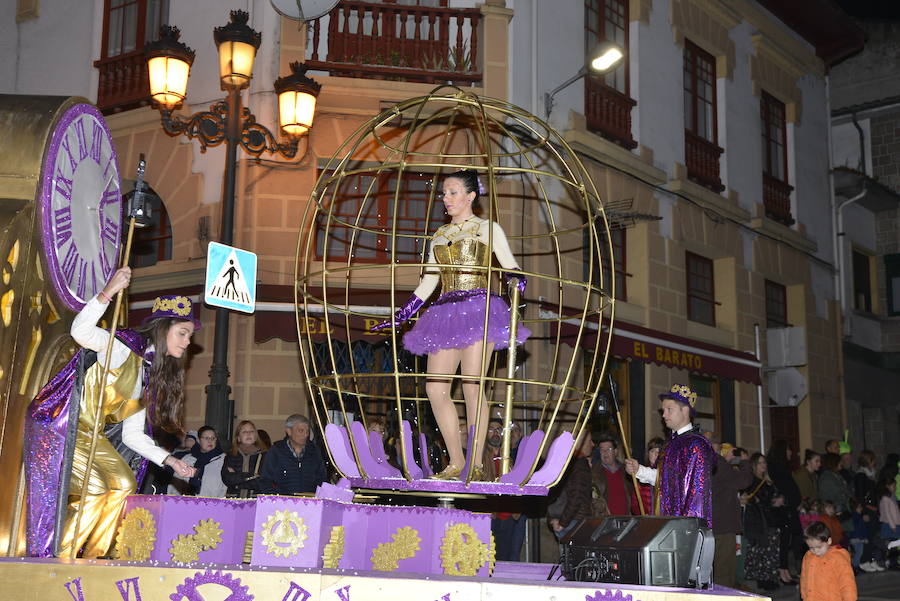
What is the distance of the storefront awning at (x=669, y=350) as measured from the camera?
12188mm

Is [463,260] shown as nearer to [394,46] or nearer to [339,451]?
[339,451]

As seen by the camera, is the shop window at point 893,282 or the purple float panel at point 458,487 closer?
the purple float panel at point 458,487

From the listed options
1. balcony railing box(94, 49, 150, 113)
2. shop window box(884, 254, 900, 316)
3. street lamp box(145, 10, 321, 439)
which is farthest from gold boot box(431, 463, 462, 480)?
shop window box(884, 254, 900, 316)

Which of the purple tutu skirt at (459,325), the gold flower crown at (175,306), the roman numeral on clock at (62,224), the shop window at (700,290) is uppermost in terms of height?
the shop window at (700,290)

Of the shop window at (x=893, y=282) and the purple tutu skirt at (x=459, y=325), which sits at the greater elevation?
the shop window at (x=893, y=282)

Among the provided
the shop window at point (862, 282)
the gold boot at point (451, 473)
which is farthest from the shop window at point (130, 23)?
the shop window at point (862, 282)

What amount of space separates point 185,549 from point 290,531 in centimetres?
54

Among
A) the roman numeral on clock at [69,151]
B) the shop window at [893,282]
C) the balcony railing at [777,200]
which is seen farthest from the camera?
the shop window at [893,282]

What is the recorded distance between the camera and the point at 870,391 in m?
20.0

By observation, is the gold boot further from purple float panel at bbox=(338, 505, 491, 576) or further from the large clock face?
the large clock face

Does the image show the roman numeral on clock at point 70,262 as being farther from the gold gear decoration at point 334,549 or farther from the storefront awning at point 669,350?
the storefront awning at point 669,350

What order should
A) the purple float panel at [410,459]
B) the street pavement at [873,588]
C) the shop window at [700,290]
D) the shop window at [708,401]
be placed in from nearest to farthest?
the purple float panel at [410,459] < the street pavement at [873,588] < the shop window at [708,401] < the shop window at [700,290]

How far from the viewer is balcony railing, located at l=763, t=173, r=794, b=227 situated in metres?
17.2

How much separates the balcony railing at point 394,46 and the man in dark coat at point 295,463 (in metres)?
5.13
